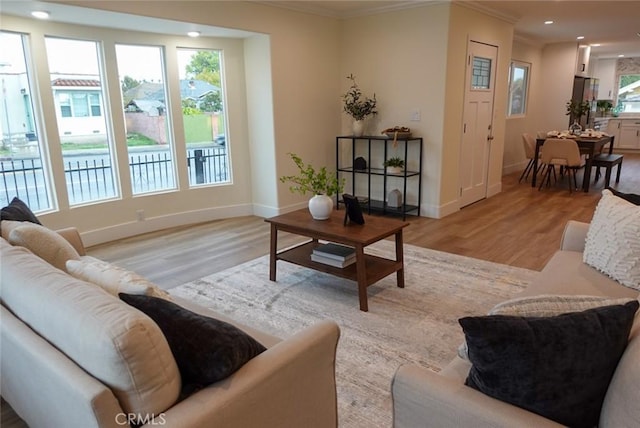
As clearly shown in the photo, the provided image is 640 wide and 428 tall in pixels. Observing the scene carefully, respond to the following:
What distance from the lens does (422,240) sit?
4.56 meters

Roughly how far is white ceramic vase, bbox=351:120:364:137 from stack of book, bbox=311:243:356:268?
108 inches

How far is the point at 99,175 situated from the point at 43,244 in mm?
2820

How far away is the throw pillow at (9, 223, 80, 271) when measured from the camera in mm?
1982

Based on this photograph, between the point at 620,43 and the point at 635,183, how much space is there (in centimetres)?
364

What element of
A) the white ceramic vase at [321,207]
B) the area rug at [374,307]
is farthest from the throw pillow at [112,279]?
the white ceramic vase at [321,207]

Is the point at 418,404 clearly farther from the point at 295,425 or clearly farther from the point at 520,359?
the point at 295,425

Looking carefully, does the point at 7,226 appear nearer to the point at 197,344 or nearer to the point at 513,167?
the point at 197,344

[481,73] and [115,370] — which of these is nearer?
[115,370]

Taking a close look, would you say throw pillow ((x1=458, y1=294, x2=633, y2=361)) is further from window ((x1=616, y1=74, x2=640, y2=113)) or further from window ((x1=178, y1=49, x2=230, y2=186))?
window ((x1=616, y1=74, x2=640, y2=113))

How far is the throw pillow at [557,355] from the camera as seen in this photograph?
1.12 m

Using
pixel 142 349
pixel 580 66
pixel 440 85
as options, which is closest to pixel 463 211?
pixel 440 85

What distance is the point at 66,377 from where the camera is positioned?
1.15m

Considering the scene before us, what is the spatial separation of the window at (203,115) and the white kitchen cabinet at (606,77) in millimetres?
11514

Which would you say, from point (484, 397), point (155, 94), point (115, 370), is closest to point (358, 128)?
point (155, 94)
